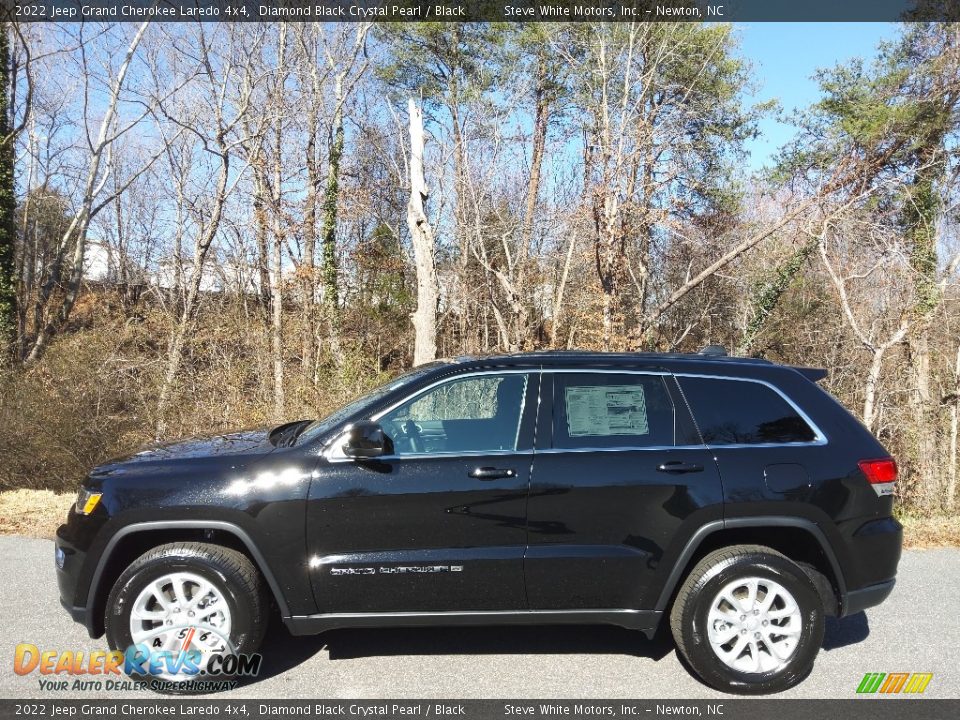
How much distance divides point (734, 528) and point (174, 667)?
3121mm

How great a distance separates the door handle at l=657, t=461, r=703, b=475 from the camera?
13.3 feet

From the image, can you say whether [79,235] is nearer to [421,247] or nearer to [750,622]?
[421,247]

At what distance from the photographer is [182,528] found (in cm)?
399

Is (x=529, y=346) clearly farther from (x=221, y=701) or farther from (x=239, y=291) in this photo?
(x=221, y=701)

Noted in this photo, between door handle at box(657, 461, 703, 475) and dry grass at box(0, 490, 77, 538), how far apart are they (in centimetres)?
595

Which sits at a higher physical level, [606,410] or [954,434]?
[606,410]

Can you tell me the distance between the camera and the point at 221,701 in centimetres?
378

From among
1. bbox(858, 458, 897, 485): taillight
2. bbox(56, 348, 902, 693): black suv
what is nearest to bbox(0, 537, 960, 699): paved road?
bbox(56, 348, 902, 693): black suv

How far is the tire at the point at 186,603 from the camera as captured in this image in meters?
3.92

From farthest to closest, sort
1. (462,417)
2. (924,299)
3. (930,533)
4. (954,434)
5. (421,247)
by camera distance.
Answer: (421,247)
(924,299)
(954,434)
(930,533)
(462,417)

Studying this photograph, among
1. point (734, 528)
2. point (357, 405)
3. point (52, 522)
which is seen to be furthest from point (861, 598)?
point (52, 522)

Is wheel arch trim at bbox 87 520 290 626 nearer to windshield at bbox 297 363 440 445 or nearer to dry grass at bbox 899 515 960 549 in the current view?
windshield at bbox 297 363 440 445

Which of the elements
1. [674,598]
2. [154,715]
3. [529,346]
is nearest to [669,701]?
[674,598]

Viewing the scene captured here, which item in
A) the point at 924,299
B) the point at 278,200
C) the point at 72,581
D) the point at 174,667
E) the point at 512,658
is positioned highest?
the point at 278,200
